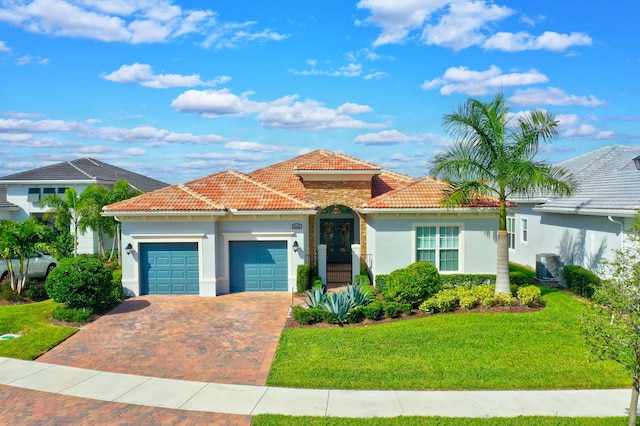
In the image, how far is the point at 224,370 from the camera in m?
10.8

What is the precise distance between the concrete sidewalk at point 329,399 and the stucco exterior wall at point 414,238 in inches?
358

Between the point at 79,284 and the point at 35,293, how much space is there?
16.8 feet

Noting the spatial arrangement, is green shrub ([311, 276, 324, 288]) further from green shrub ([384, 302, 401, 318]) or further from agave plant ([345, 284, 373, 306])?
green shrub ([384, 302, 401, 318])

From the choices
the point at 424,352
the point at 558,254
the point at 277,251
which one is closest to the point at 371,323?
the point at 424,352

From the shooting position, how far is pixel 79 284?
14.9 meters

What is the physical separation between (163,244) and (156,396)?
390 inches

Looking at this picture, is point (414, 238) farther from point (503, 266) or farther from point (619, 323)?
point (619, 323)

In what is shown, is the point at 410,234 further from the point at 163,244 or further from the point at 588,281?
the point at 163,244

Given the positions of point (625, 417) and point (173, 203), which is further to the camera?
point (173, 203)

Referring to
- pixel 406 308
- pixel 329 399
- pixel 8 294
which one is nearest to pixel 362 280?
pixel 406 308

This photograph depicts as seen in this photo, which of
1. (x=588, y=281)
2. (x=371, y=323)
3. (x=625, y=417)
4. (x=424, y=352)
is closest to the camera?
(x=625, y=417)

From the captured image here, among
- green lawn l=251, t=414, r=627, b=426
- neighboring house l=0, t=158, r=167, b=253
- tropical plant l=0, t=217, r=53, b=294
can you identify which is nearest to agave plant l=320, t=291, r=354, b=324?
green lawn l=251, t=414, r=627, b=426

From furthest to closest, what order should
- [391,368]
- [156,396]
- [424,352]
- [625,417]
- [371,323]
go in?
[371,323], [424,352], [391,368], [156,396], [625,417]

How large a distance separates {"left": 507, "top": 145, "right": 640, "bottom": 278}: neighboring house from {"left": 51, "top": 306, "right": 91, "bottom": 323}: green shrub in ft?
56.1
